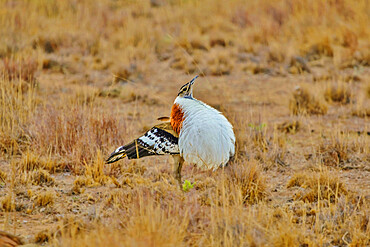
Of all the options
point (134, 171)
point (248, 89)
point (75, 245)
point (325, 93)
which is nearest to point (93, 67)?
point (248, 89)

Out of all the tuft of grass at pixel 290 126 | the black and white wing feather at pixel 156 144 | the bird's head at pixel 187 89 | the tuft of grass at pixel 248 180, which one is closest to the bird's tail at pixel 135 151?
the black and white wing feather at pixel 156 144

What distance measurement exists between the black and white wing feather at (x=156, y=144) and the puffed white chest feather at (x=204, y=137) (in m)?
0.17

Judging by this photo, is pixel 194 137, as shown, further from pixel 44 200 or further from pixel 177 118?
pixel 44 200

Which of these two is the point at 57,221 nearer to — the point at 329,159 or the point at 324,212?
the point at 324,212

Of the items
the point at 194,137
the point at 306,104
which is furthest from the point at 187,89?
the point at 306,104

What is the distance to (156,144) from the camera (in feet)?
13.9

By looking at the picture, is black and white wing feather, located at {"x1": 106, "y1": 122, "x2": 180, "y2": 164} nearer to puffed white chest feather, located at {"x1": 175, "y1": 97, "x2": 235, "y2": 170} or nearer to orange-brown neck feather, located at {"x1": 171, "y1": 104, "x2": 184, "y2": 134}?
orange-brown neck feather, located at {"x1": 171, "y1": 104, "x2": 184, "y2": 134}

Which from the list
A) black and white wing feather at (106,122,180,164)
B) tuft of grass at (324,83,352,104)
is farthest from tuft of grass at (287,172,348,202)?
tuft of grass at (324,83,352,104)

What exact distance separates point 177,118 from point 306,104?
3.76 meters

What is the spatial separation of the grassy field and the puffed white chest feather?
22 centimetres

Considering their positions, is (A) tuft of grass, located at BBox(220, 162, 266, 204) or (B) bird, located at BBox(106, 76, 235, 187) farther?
(A) tuft of grass, located at BBox(220, 162, 266, 204)

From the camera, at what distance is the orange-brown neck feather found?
404cm

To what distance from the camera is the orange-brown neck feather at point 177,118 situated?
4.04 meters

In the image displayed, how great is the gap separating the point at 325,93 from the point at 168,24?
5.75 m
